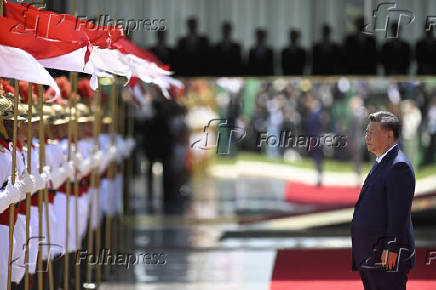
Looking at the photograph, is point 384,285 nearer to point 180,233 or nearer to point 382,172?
point 382,172

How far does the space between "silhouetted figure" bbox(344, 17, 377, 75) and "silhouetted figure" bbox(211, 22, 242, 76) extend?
52.4 inches

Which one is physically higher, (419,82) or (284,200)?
(419,82)

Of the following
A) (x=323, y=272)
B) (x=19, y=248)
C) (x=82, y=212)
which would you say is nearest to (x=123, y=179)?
(x=323, y=272)

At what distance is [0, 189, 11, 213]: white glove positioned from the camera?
5.62m

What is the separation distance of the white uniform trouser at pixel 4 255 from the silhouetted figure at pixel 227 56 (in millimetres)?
7588

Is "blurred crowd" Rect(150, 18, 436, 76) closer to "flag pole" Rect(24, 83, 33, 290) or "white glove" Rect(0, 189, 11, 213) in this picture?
"flag pole" Rect(24, 83, 33, 290)

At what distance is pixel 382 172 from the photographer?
6105 millimetres

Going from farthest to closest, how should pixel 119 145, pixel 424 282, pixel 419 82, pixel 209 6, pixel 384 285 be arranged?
pixel 209 6, pixel 419 82, pixel 119 145, pixel 424 282, pixel 384 285

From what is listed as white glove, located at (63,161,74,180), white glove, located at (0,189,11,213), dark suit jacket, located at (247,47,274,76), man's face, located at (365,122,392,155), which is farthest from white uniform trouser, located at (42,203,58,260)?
dark suit jacket, located at (247,47,274,76)

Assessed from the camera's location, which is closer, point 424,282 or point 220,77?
point 424,282

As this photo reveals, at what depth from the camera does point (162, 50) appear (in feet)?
44.6

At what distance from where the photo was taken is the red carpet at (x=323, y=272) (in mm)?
9172

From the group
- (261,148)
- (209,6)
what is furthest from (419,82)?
(209,6)

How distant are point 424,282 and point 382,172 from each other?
10.9 ft
